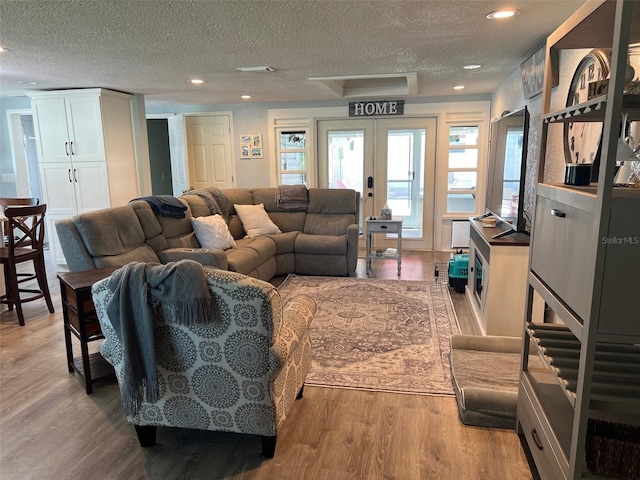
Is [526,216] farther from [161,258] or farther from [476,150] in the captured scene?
[161,258]

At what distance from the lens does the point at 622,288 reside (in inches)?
49.9

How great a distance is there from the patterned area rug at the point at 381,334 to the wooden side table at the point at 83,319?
1329mm

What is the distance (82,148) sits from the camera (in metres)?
5.25

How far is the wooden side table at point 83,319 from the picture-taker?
2.44 m

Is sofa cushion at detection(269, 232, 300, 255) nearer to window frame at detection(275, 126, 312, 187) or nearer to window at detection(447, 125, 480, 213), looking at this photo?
window frame at detection(275, 126, 312, 187)

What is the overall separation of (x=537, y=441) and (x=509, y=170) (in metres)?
2.50

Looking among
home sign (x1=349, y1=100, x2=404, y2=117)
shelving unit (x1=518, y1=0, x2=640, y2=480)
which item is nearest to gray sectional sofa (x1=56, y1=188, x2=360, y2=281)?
home sign (x1=349, y1=100, x2=404, y2=117)

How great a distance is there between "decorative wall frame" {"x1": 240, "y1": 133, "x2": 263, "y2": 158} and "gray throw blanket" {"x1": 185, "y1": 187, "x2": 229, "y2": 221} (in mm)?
1795

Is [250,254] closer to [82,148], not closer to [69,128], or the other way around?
[82,148]

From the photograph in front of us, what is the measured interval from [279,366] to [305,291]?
2.64 m

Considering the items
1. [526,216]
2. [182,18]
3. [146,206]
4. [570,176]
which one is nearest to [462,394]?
[570,176]

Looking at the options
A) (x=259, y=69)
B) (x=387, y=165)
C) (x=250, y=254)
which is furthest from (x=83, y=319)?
(x=387, y=165)

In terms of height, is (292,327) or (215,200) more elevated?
(215,200)

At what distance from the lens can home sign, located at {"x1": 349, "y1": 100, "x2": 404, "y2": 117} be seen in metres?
6.07
